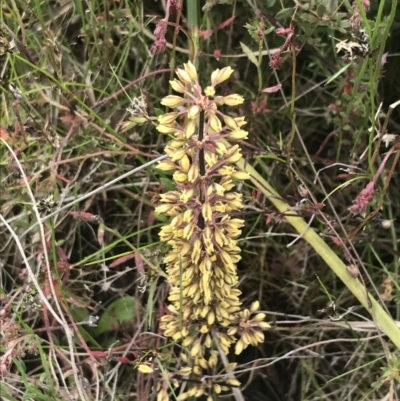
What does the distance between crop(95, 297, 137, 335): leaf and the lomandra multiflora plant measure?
0.27 m

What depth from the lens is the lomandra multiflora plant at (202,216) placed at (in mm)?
796

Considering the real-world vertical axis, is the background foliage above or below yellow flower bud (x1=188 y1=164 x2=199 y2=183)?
below

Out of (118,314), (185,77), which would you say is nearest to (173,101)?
(185,77)

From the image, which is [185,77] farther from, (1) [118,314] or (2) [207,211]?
(1) [118,314]

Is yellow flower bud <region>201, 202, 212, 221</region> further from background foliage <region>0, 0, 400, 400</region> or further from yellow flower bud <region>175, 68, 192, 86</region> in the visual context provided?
background foliage <region>0, 0, 400, 400</region>

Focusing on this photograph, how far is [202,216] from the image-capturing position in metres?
0.86

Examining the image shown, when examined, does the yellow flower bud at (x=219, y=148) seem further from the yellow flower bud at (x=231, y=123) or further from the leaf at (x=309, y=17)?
the leaf at (x=309, y=17)

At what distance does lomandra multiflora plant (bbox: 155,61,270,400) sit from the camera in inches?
31.4

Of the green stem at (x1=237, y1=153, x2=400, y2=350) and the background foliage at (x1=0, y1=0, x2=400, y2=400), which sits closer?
the green stem at (x1=237, y1=153, x2=400, y2=350)

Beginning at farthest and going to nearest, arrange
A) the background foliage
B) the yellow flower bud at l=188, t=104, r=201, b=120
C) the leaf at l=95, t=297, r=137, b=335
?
the leaf at l=95, t=297, r=137, b=335 < the background foliage < the yellow flower bud at l=188, t=104, r=201, b=120

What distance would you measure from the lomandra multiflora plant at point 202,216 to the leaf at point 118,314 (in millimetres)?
268

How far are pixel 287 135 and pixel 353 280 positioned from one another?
0.44 meters

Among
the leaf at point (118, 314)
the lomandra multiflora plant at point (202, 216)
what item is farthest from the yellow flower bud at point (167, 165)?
the leaf at point (118, 314)

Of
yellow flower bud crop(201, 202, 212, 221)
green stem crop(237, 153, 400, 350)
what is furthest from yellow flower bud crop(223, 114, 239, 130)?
green stem crop(237, 153, 400, 350)
